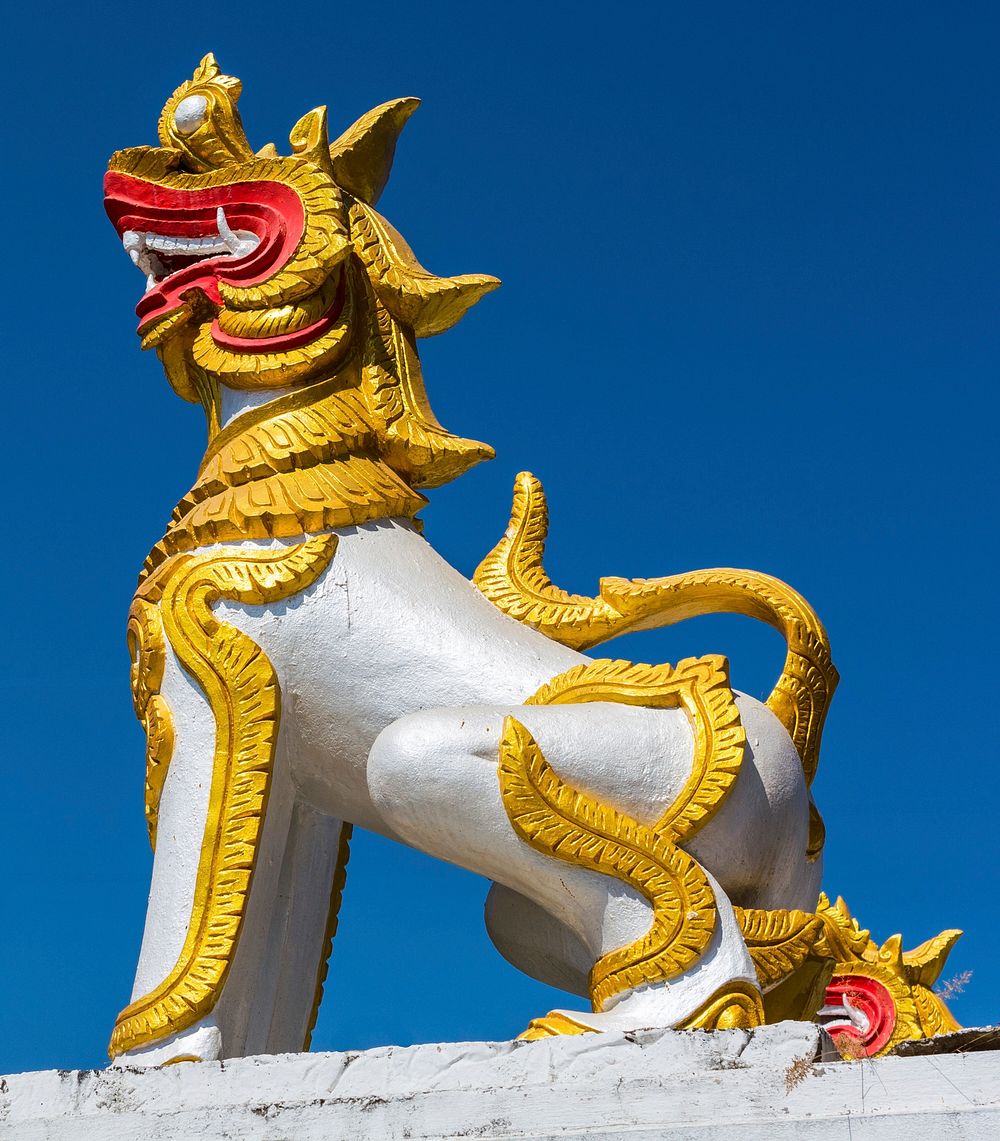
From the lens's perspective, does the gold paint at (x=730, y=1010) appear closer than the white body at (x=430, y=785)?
Yes

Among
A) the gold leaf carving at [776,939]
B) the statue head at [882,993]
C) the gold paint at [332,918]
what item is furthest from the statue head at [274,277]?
the statue head at [882,993]

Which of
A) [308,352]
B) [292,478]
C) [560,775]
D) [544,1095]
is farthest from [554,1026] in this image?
[308,352]

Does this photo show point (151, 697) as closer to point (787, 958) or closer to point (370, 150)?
point (787, 958)

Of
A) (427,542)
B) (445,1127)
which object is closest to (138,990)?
(445,1127)

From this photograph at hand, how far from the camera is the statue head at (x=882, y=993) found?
5.64 m

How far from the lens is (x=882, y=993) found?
570cm

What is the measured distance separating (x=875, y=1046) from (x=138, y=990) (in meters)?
2.63

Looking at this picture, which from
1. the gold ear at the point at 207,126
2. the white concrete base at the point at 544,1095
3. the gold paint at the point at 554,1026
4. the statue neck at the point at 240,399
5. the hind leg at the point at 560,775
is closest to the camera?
the white concrete base at the point at 544,1095

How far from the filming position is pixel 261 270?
502 centimetres

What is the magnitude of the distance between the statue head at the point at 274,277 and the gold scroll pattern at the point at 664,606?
0.30m

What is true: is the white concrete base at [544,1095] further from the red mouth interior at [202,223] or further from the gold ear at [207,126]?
the gold ear at [207,126]

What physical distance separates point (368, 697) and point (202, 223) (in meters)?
1.69

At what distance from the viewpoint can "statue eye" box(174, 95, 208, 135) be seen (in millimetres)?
5297

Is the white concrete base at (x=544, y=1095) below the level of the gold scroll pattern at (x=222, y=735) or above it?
below
